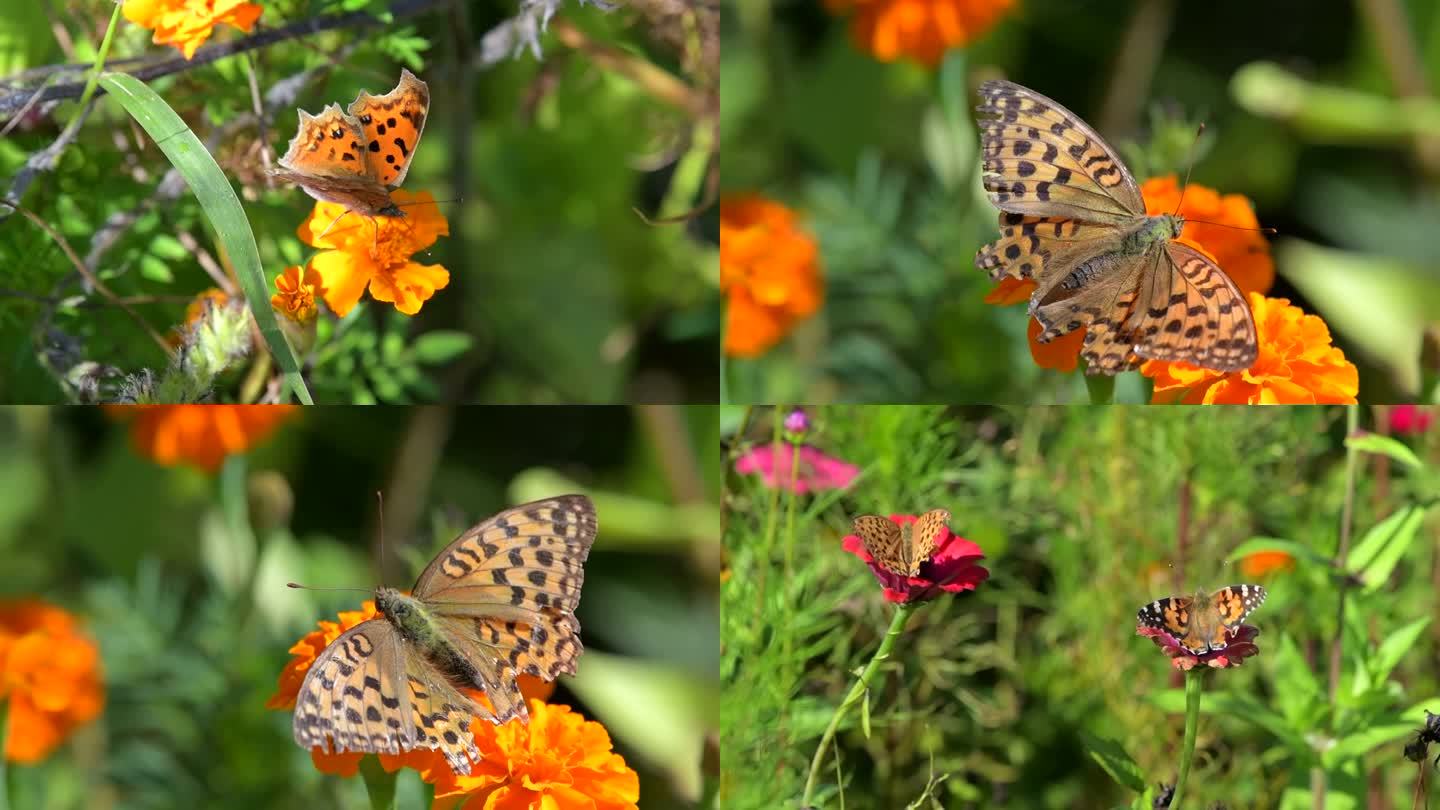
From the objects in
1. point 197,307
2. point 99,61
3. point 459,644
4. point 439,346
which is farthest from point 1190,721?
point 99,61

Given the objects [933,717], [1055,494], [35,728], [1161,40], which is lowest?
Result: [35,728]

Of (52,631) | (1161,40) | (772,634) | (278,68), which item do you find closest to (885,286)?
(1161,40)

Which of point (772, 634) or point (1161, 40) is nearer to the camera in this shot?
point (772, 634)

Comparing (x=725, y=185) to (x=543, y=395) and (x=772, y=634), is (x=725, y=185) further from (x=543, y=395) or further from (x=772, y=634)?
(x=772, y=634)

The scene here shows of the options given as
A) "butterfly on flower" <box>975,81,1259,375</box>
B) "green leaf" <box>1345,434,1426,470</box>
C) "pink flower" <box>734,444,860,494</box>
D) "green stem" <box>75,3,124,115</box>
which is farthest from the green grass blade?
"green leaf" <box>1345,434,1426,470</box>

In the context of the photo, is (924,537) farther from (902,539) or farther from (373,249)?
(373,249)

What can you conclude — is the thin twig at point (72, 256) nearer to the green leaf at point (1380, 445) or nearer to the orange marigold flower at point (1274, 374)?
the orange marigold flower at point (1274, 374)

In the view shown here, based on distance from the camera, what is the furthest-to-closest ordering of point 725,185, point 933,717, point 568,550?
point 725,185, point 933,717, point 568,550
